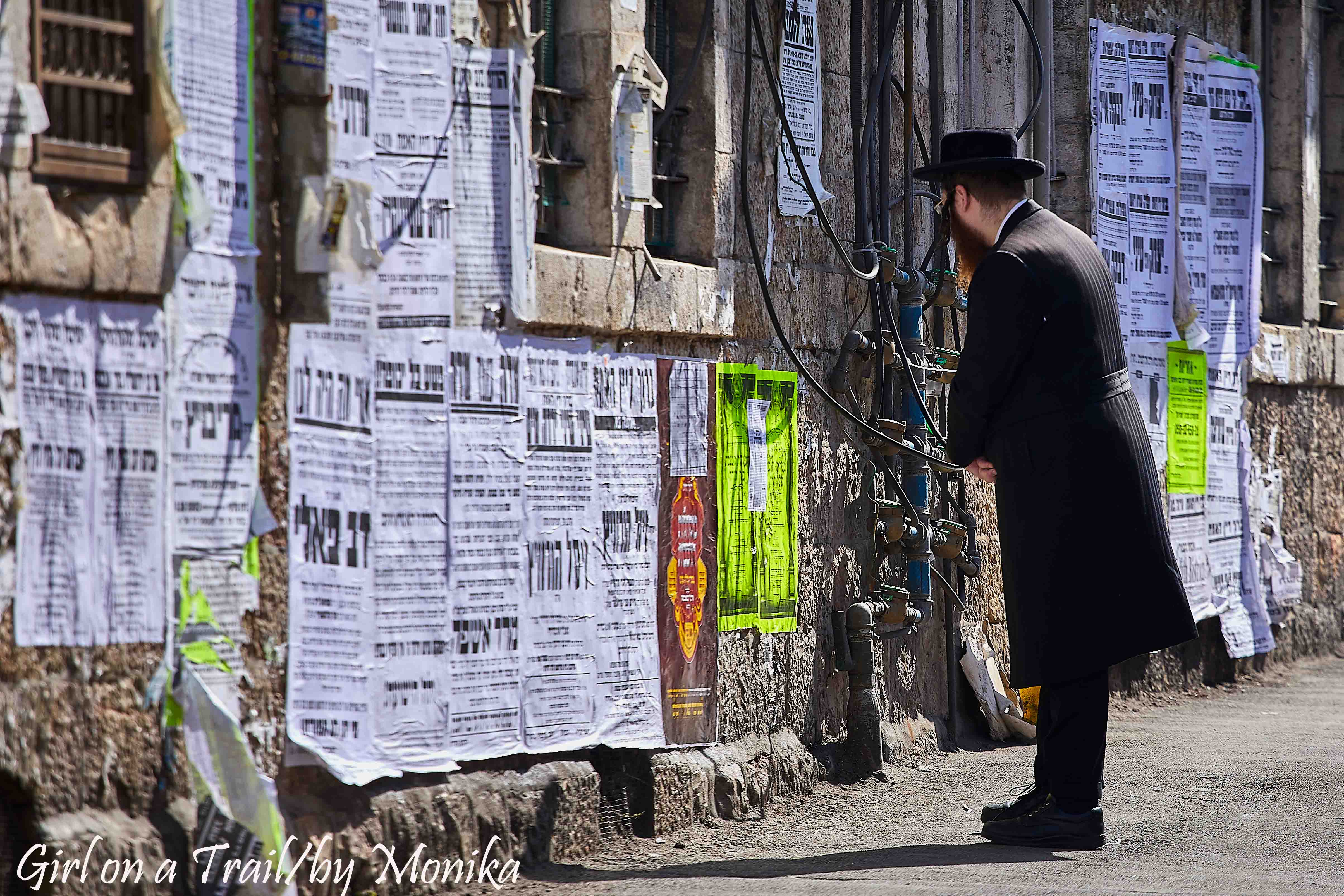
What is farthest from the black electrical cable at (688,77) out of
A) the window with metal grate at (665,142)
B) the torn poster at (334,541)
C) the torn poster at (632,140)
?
the torn poster at (334,541)

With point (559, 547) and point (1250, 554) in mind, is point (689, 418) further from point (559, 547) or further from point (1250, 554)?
point (1250, 554)

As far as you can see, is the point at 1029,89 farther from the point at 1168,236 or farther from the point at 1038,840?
the point at 1038,840

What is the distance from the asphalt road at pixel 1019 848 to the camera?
4.58m

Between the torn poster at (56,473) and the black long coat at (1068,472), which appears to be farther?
the black long coat at (1068,472)

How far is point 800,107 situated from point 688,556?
5.72 feet

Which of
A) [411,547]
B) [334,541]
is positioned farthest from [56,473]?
[411,547]

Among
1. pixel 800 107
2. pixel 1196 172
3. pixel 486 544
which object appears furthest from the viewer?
pixel 1196 172

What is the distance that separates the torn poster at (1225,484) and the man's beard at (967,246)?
422 centimetres

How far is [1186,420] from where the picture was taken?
898cm

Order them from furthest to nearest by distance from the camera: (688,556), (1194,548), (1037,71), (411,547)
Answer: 1. (1194,548)
2. (1037,71)
3. (688,556)
4. (411,547)

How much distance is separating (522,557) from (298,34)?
5.21 ft

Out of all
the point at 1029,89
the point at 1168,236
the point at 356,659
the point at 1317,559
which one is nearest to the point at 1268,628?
the point at 1317,559

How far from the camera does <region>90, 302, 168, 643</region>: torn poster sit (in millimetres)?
3723

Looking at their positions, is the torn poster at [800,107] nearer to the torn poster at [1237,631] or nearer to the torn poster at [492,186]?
the torn poster at [492,186]
